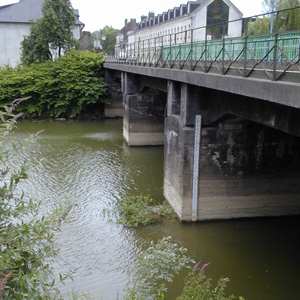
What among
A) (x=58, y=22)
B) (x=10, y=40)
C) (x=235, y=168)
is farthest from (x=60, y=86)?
(x=235, y=168)

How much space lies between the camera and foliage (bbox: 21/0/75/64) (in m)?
35.9

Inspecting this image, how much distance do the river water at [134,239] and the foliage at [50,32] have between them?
2166 cm

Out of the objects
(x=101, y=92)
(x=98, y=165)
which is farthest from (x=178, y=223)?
(x=101, y=92)

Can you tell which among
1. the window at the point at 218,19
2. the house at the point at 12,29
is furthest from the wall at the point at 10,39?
the window at the point at 218,19

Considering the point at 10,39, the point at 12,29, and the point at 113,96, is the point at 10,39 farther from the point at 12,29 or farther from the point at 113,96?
the point at 113,96

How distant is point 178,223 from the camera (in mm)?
12320

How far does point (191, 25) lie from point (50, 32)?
13882mm

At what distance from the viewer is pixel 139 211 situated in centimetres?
1292

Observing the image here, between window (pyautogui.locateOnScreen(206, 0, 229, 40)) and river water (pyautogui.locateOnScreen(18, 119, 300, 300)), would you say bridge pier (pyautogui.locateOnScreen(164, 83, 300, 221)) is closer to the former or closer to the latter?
river water (pyautogui.locateOnScreen(18, 119, 300, 300))

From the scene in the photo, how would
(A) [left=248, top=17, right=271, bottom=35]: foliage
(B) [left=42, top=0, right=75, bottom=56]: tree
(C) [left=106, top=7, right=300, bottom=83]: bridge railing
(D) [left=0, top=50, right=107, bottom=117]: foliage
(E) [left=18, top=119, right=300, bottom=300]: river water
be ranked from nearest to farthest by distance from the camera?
(C) [left=106, top=7, right=300, bottom=83]: bridge railing < (E) [left=18, top=119, right=300, bottom=300]: river water < (A) [left=248, top=17, right=271, bottom=35]: foliage < (D) [left=0, top=50, right=107, bottom=117]: foliage < (B) [left=42, top=0, right=75, bottom=56]: tree

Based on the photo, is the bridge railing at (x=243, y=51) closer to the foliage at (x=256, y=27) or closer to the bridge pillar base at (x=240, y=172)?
the foliage at (x=256, y=27)

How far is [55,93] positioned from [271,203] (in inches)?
1038

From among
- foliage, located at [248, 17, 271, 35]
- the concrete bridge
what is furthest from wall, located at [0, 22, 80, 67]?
foliage, located at [248, 17, 271, 35]

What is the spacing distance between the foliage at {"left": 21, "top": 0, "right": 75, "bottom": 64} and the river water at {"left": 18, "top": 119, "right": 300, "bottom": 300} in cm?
2166
